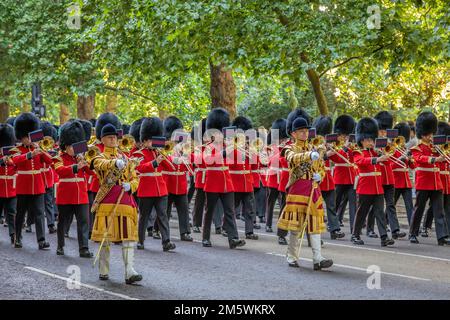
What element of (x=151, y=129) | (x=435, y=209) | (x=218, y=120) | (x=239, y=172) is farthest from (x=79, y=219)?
(x=435, y=209)

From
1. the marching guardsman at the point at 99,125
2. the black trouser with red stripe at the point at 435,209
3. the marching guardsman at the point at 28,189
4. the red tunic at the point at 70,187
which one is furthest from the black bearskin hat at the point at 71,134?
the black trouser with red stripe at the point at 435,209

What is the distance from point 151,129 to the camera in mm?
12156

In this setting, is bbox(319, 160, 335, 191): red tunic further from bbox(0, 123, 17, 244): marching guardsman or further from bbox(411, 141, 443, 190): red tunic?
bbox(0, 123, 17, 244): marching guardsman

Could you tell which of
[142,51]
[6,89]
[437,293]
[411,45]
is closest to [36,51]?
[6,89]

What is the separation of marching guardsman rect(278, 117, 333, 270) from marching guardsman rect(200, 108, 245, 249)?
1777 millimetres

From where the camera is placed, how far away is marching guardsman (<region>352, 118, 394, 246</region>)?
40.7 ft

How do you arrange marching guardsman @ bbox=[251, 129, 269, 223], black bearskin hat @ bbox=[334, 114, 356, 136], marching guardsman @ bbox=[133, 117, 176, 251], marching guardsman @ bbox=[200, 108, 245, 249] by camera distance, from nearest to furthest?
marching guardsman @ bbox=[133, 117, 176, 251] → marching guardsman @ bbox=[200, 108, 245, 249] → black bearskin hat @ bbox=[334, 114, 356, 136] → marching guardsman @ bbox=[251, 129, 269, 223]

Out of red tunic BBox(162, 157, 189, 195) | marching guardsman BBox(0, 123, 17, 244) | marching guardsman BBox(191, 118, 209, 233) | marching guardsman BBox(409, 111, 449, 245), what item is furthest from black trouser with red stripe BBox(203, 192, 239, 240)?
marching guardsman BBox(0, 123, 17, 244)

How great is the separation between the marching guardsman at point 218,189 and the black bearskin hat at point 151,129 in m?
0.77

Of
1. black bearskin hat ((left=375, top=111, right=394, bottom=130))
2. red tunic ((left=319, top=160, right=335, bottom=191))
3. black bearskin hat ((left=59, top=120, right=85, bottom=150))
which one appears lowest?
red tunic ((left=319, top=160, right=335, bottom=191))

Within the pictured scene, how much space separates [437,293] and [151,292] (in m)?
2.79

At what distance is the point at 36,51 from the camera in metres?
24.2

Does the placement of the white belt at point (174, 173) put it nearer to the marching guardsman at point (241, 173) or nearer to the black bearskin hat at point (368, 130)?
the marching guardsman at point (241, 173)
